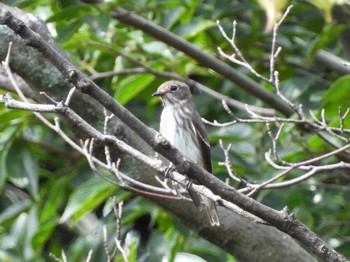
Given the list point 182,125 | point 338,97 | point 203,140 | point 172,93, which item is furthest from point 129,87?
point 338,97

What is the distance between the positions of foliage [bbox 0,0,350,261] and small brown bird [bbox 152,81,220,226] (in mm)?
106

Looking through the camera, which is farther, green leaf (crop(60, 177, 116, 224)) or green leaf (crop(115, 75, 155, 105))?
green leaf (crop(115, 75, 155, 105))

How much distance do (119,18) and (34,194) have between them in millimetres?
1056

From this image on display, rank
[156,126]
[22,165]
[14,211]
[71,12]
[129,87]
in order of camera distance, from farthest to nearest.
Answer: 1. [14,211]
2. [156,126]
3. [22,165]
4. [129,87]
5. [71,12]

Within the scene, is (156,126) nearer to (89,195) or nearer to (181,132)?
(181,132)

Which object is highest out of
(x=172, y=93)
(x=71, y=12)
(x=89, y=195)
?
(x=71, y=12)

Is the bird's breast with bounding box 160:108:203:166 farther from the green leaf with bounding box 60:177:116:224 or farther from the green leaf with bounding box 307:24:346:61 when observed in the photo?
the green leaf with bounding box 307:24:346:61

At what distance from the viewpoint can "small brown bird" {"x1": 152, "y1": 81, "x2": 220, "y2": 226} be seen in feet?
16.3

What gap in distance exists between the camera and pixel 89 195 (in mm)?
4664

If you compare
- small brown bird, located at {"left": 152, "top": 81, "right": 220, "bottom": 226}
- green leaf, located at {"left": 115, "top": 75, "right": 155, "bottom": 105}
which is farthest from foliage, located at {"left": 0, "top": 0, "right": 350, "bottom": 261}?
small brown bird, located at {"left": 152, "top": 81, "right": 220, "bottom": 226}

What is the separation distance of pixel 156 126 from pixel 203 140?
59cm

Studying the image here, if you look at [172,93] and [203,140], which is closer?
[203,140]

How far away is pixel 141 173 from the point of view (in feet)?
14.2

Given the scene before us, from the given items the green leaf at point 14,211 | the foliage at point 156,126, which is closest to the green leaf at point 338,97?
the foliage at point 156,126
